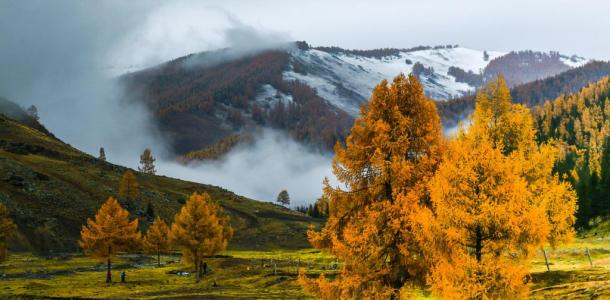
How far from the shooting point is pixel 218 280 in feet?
255

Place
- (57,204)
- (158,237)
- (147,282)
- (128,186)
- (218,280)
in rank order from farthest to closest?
(128,186) → (57,204) → (158,237) → (218,280) → (147,282)

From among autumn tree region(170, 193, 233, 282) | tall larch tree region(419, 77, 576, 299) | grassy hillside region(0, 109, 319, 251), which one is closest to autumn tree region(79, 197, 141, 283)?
autumn tree region(170, 193, 233, 282)

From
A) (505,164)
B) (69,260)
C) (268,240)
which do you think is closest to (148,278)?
(69,260)

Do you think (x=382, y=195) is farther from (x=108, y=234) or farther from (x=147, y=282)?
(x=108, y=234)

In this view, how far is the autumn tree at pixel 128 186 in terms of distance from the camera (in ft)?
577

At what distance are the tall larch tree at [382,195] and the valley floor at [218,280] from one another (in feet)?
51.3

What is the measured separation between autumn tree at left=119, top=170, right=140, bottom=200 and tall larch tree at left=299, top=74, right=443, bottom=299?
164 metres

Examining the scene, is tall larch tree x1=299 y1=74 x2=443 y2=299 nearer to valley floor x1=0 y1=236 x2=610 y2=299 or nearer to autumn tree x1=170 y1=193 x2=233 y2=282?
valley floor x1=0 y1=236 x2=610 y2=299

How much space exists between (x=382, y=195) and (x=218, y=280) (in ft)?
194

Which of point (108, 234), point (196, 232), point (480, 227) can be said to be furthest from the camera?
point (108, 234)

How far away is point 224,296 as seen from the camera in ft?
189

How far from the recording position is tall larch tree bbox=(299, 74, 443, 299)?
23.0m

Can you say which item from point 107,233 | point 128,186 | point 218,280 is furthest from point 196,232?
point 128,186

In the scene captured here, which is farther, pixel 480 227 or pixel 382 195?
pixel 382 195
